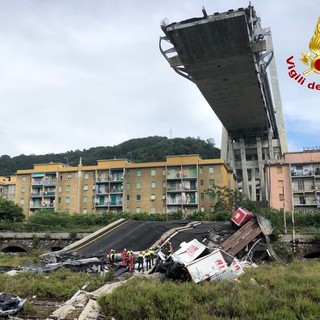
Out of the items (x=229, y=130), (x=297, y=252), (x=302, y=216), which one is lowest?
(x=297, y=252)

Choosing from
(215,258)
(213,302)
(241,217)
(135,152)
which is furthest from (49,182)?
(213,302)

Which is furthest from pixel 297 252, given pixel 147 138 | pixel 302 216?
pixel 147 138

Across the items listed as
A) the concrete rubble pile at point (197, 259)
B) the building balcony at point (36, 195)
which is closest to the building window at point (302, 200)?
Result: the concrete rubble pile at point (197, 259)

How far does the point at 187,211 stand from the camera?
5275 cm

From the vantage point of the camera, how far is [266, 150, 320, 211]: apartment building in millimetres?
48750

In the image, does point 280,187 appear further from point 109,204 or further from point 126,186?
point 109,204

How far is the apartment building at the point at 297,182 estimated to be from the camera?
48750mm

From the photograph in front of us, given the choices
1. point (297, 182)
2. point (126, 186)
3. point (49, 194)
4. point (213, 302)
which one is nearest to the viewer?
point (213, 302)

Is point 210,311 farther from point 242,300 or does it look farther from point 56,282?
point 56,282

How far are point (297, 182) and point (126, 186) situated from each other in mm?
24464

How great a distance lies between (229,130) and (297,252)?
3773 cm

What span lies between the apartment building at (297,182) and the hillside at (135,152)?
29052 millimetres

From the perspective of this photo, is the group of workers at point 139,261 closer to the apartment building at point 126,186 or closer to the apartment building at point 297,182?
the apartment building at point 126,186

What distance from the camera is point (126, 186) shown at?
2244 inches
